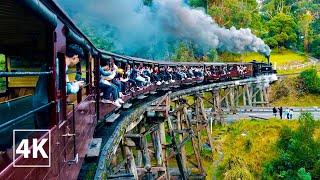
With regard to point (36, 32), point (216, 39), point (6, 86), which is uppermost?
point (216, 39)

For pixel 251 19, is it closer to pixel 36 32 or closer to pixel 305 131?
pixel 305 131

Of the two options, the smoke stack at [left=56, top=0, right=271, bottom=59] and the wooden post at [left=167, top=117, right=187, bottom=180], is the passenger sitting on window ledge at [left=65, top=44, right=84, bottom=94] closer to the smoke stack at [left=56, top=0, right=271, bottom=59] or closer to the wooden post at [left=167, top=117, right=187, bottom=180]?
the wooden post at [left=167, top=117, right=187, bottom=180]

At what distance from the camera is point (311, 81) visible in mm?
35656

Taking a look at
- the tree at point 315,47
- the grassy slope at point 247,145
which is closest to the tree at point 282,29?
the tree at point 315,47

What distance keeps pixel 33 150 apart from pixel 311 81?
35.3m

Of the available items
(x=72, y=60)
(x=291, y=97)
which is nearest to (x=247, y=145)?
(x=291, y=97)

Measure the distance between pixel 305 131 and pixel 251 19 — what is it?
27.9 m

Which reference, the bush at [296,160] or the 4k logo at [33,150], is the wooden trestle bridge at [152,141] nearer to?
the 4k logo at [33,150]

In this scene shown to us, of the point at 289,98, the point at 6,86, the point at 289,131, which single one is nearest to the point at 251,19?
the point at 289,98

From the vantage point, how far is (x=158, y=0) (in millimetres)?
36375

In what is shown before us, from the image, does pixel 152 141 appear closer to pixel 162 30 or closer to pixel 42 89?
pixel 42 89

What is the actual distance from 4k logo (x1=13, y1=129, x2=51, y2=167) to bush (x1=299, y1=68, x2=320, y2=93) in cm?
3490

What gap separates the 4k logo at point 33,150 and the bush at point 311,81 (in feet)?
114

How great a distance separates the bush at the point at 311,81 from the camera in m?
35.6
